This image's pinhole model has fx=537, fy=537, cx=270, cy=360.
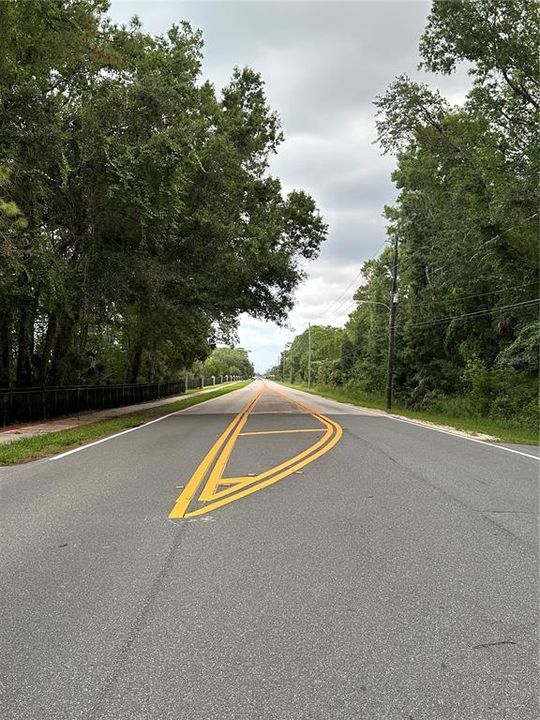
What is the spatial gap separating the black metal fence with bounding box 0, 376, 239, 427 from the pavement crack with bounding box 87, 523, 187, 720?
14096 mm

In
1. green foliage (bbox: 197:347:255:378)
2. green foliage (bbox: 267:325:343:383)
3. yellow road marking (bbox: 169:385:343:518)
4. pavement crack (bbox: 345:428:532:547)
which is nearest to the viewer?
pavement crack (bbox: 345:428:532:547)

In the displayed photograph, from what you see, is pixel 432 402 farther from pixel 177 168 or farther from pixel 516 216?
pixel 177 168

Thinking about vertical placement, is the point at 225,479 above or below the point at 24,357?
below

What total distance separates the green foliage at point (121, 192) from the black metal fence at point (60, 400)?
3.50ft

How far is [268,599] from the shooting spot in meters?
3.62

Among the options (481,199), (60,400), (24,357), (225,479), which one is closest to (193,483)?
(225,479)

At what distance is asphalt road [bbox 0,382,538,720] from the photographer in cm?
256

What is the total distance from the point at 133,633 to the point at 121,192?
14056mm

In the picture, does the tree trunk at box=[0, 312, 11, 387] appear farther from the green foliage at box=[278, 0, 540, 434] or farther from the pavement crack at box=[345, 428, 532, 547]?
the green foliage at box=[278, 0, 540, 434]

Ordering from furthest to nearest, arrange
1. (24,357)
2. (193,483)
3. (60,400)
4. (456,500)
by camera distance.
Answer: (60,400), (24,357), (193,483), (456,500)

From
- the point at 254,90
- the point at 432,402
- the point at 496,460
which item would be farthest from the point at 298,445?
the point at 432,402

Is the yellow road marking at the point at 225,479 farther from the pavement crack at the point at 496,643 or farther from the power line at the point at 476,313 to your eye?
the power line at the point at 476,313

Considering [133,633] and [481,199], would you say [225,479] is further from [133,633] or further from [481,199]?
[481,199]

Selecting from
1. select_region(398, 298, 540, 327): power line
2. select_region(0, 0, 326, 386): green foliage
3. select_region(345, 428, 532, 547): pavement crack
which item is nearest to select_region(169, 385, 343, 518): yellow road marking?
select_region(345, 428, 532, 547): pavement crack
